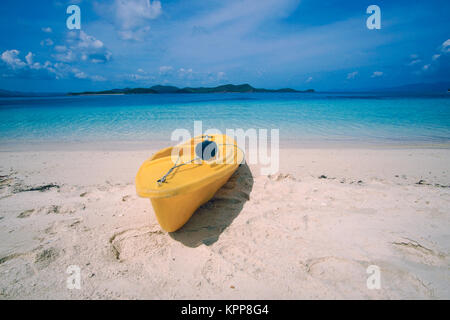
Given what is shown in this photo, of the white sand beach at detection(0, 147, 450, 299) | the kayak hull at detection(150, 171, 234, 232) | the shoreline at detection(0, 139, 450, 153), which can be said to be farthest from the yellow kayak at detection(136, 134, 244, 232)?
the shoreline at detection(0, 139, 450, 153)

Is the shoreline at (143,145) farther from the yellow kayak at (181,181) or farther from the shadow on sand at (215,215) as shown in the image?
the yellow kayak at (181,181)

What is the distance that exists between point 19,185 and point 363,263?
6259mm

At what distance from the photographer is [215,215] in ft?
11.3

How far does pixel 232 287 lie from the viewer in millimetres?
2266

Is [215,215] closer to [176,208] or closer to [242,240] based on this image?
[242,240]

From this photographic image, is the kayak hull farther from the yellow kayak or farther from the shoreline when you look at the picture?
the shoreline

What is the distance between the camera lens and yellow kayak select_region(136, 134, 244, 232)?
2.69 m

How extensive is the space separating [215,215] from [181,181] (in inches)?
36.2

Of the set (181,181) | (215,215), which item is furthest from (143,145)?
(181,181)

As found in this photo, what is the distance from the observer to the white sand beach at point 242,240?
227 cm

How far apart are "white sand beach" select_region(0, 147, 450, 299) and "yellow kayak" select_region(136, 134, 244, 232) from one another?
36 cm

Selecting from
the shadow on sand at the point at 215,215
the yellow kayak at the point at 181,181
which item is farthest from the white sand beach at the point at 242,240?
the yellow kayak at the point at 181,181

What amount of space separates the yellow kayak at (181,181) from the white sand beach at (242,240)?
1.17ft
